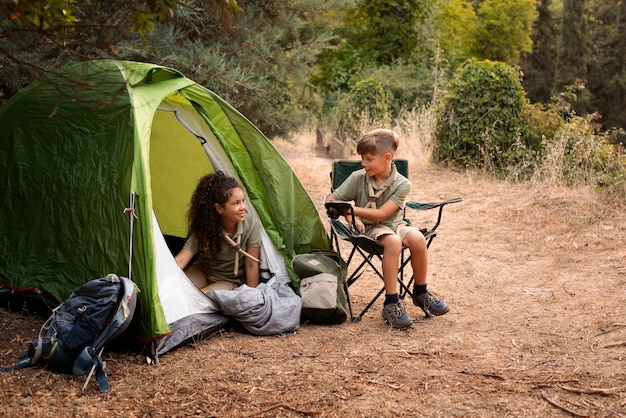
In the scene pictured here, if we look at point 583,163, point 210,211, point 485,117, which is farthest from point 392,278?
point 485,117

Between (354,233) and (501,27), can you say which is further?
(501,27)

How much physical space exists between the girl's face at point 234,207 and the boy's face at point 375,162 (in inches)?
30.3

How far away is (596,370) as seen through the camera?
3.57 metres

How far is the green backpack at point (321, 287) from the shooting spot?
13.9 feet

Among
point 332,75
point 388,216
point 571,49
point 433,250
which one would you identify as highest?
point 571,49

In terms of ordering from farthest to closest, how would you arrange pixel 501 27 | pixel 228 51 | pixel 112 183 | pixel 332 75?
pixel 501 27, pixel 332 75, pixel 228 51, pixel 112 183

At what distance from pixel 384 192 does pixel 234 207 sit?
2.99 ft

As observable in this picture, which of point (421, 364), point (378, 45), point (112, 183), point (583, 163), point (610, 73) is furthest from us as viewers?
point (610, 73)

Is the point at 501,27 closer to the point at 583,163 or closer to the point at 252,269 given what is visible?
the point at 583,163

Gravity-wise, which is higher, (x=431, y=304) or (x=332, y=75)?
(x=332, y=75)

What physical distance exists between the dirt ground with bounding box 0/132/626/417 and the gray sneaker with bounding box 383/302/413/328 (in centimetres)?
5

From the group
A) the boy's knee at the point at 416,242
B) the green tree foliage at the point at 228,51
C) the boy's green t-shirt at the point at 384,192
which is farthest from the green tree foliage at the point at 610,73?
Answer: the boy's knee at the point at 416,242

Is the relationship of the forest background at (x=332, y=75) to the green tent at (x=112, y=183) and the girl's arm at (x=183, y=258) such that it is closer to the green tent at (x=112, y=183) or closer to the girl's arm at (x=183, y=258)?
the green tent at (x=112, y=183)

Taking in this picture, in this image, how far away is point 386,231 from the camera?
169 inches
